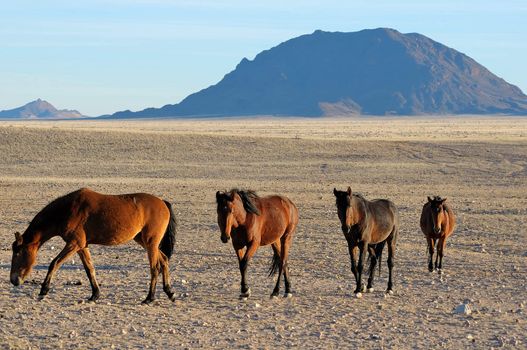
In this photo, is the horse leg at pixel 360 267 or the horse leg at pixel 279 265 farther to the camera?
the horse leg at pixel 360 267

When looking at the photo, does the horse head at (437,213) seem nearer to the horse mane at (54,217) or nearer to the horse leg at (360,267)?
the horse leg at (360,267)

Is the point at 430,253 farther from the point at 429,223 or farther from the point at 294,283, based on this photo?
the point at 294,283

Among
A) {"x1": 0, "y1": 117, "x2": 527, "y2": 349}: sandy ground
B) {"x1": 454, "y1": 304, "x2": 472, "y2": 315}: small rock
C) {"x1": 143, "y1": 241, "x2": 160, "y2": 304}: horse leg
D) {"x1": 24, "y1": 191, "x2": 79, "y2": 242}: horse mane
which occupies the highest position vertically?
{"x1": 24, "y1": 191, "x2": 79, "y2": 242}: horse mane

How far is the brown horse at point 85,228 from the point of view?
1228cm

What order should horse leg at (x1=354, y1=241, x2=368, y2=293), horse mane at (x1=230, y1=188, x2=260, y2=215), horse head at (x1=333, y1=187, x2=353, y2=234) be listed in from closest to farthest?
horse mane at (x1=230, y1=188, x2=260, y2=215) < horse head at (x1=333, y1=187, x2=353, y2=234) < horse leg at (x1=354, y1=241, x2=368, y2=293)

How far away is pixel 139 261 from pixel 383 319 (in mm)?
5916

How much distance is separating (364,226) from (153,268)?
124 inches

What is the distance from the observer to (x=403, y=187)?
34000 millimetres

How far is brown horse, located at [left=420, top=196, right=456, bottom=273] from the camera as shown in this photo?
1603cm

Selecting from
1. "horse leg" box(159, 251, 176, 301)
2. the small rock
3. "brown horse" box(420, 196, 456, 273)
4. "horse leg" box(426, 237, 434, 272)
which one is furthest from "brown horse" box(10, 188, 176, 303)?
"brown horse" box(420, 196, 456, 273)

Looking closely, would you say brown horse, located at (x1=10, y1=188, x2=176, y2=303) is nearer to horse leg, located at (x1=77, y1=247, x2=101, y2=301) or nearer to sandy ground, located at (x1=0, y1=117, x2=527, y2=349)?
horse leg, located at (x1=77, y1=247, x2=101, y2=301)

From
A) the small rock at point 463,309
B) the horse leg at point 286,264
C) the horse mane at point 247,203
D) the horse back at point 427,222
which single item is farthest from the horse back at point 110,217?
the horse back at point 427,222

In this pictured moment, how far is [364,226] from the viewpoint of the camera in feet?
44.9

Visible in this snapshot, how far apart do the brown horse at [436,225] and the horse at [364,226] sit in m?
1.58
